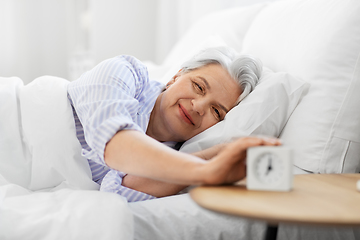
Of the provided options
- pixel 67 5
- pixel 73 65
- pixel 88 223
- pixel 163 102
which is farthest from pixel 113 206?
pixel 67 5

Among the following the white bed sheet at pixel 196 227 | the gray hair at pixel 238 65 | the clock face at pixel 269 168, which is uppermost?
the gray hair at pixel 238 65

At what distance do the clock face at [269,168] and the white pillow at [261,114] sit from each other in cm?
49

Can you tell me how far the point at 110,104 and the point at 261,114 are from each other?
1.73ft

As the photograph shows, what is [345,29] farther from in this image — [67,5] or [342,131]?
[67,5]

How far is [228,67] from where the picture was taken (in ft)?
4.22

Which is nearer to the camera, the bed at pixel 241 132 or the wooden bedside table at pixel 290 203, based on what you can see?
the wooden bedside table at pixel 290 203

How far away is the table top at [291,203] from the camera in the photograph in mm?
547

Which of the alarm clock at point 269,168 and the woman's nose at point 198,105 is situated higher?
the alarm clock at point 269,168

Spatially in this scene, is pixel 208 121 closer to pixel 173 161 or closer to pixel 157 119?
pixel 157 119

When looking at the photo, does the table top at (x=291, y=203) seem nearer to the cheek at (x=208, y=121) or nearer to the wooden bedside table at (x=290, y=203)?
the wooden bedside table at (x=290, y=203)

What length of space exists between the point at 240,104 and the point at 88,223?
65 centimetres

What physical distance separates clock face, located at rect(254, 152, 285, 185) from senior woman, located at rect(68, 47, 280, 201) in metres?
0.03

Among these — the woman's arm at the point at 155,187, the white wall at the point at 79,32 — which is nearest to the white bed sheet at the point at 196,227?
the woman's arm at the point at 155,187

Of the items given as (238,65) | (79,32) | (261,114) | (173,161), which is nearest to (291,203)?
(173,161)
